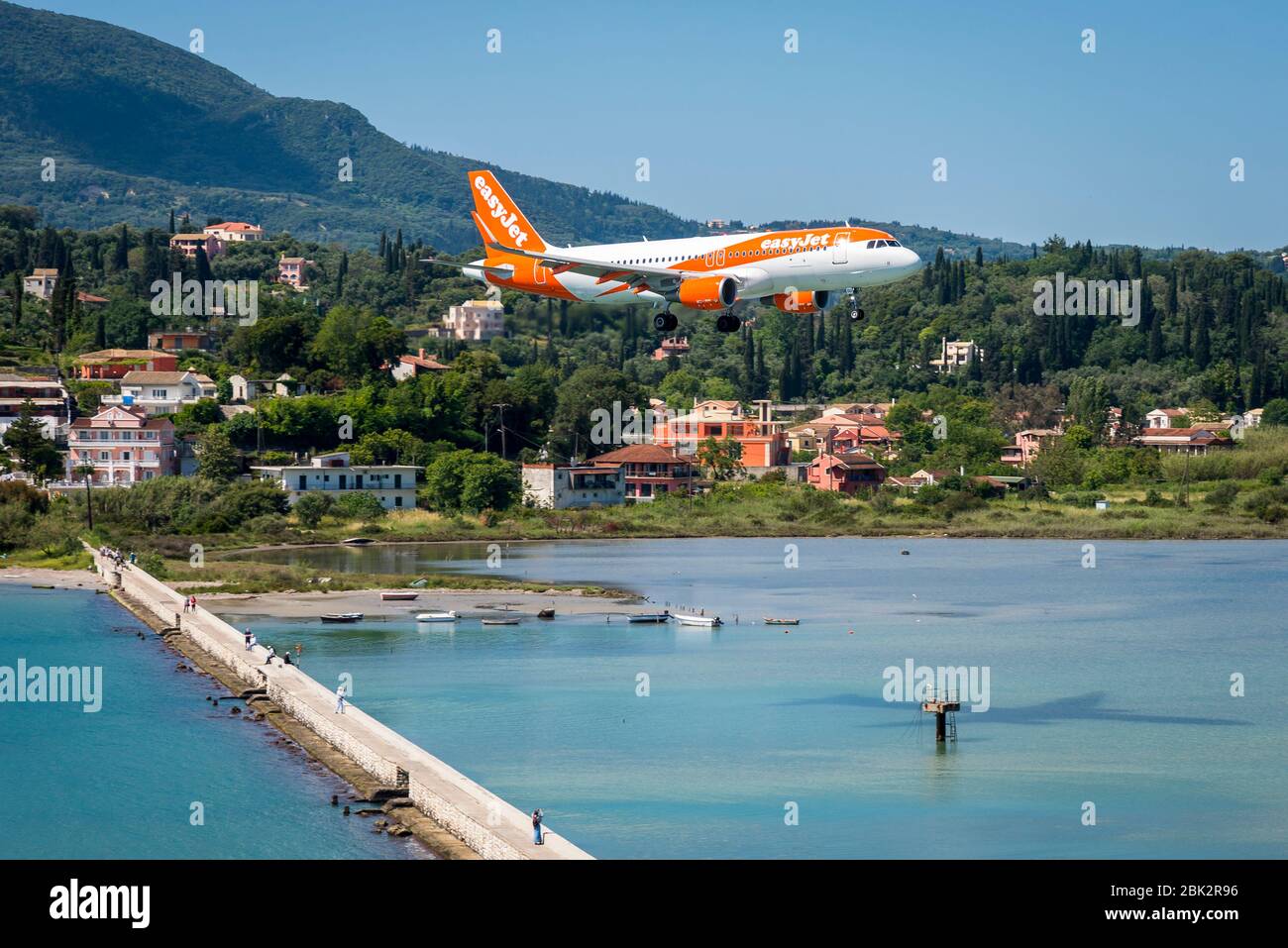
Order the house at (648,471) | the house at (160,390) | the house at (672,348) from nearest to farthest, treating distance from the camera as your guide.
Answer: the house at (160,390), the house at (648,471), the house at (672,348)

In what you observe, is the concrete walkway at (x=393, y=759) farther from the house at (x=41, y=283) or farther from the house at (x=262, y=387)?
the house at (x=41, y=283)

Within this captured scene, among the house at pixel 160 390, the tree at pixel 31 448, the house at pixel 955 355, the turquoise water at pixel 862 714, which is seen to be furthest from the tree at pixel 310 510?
the house at pixel 955 355

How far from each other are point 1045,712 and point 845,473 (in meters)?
71.9

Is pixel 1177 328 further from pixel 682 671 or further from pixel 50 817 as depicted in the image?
pixel 50 817

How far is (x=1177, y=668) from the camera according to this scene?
59812mm

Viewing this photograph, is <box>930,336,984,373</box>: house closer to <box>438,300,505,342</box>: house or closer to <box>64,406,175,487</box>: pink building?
<box>438,300,505,342</box>: house

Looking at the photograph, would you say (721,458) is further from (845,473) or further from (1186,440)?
(1186,440)

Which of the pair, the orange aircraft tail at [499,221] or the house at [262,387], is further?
the house at [262,387]

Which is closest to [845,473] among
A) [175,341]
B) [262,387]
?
[262,387]

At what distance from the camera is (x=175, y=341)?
140 metres

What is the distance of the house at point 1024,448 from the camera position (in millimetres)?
133875

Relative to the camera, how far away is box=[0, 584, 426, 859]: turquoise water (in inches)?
1373

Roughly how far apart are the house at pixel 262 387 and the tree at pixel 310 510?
16.7 meters
